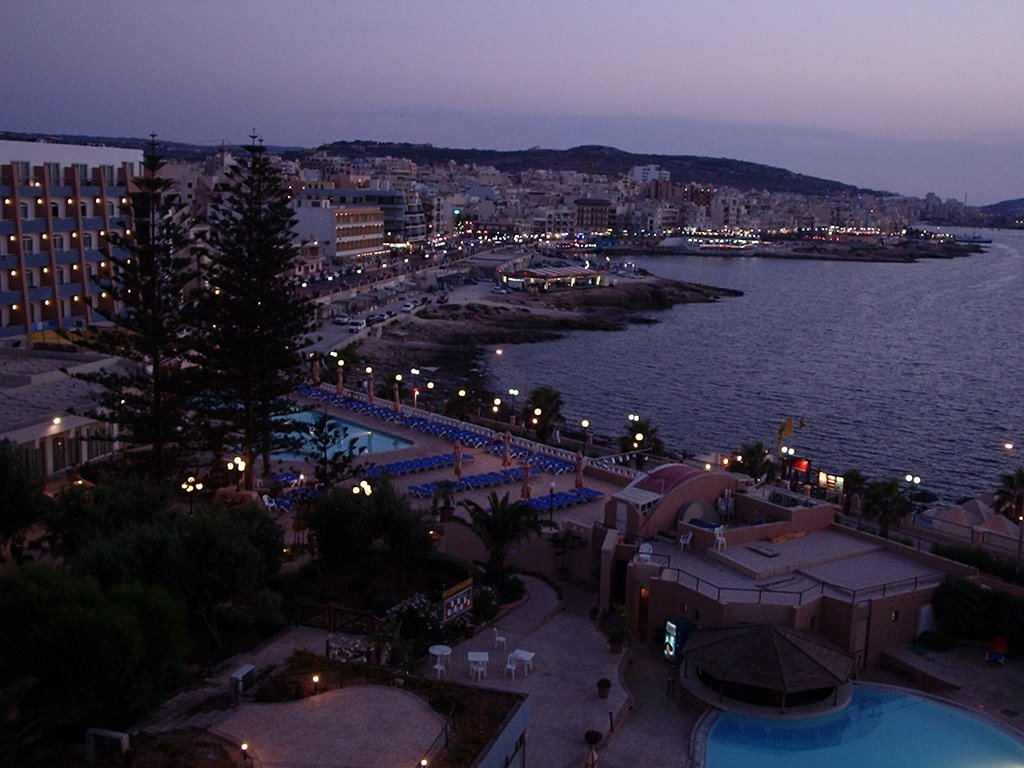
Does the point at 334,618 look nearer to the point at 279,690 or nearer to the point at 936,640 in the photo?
the point at 279,690

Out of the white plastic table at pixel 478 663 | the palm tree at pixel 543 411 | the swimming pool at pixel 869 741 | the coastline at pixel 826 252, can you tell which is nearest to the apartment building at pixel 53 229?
the palm tree at pixel 543 411

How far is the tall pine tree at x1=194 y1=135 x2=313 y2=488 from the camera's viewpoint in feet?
57.5

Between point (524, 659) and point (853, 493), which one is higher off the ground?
point (524, 659)

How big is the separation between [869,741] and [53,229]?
84.3 ft

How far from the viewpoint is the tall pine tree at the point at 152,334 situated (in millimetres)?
15867

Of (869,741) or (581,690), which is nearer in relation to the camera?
(869,741)

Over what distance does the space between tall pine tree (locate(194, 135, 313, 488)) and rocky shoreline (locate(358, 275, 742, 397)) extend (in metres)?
16.9

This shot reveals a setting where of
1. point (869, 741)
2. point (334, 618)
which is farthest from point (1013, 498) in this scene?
point (334, 618)

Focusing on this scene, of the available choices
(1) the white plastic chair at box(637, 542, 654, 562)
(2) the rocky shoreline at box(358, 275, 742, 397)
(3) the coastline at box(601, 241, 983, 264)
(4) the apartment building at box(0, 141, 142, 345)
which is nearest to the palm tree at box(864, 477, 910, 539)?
(1) the white plastic chair at box(637, 542, 654, 562)

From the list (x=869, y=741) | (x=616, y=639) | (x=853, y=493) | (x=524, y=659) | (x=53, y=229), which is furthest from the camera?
(x=53, y=229)

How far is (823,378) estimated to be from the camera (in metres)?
42.0

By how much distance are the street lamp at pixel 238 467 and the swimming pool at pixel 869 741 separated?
9909 millimetres

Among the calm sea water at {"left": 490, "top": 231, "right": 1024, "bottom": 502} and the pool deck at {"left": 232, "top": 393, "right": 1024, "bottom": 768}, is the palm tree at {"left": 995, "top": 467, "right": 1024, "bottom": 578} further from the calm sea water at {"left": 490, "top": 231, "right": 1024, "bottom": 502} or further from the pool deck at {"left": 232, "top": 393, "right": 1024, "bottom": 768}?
the calm sea water at {"left": 490, "top": 231, "right": 1024, "bottom": 502}

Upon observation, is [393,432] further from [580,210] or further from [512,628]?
[580,210]
